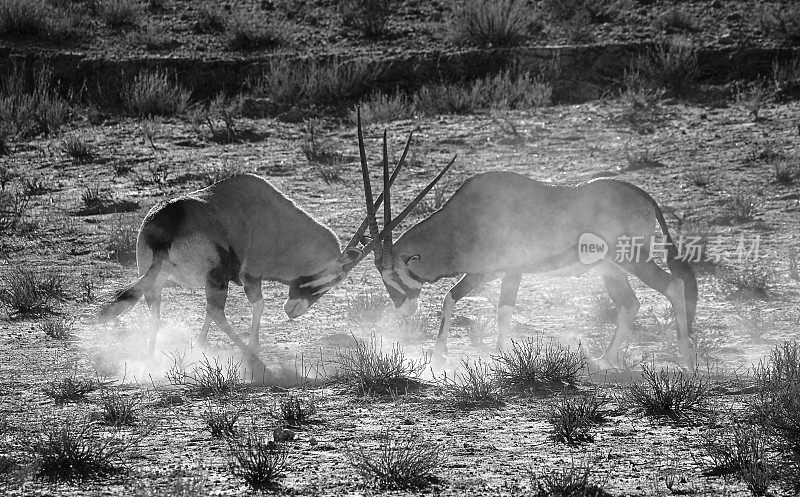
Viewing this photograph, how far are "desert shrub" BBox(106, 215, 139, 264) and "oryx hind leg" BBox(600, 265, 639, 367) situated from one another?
5408mm

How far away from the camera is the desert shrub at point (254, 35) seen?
21.1 m

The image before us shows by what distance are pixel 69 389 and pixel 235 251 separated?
216 cm

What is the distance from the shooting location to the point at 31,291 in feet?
35.4

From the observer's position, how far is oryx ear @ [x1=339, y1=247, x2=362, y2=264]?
9.91m

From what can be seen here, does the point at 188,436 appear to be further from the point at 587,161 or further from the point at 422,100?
the point at 422,100

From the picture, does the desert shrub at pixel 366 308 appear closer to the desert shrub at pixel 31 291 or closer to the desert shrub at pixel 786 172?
the desert shrub at pixel 31 291

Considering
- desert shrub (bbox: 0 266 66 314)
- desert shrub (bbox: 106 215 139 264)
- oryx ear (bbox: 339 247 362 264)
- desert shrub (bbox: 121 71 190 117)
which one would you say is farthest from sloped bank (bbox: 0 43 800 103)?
oryx ear (bbox: 339 247 362 264)

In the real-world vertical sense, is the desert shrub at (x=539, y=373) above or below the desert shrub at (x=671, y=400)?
below

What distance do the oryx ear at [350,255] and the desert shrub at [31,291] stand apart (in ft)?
9.83

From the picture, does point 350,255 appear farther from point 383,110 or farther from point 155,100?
point 155,100

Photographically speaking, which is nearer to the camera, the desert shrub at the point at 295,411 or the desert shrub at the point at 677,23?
the desert shrub at the point at 295,411

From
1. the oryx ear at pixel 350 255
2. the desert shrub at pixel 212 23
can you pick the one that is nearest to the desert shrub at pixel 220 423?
the oryx ear at pixel 350 255

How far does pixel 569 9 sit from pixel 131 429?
1723 cm

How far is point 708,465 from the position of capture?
6.06 m
